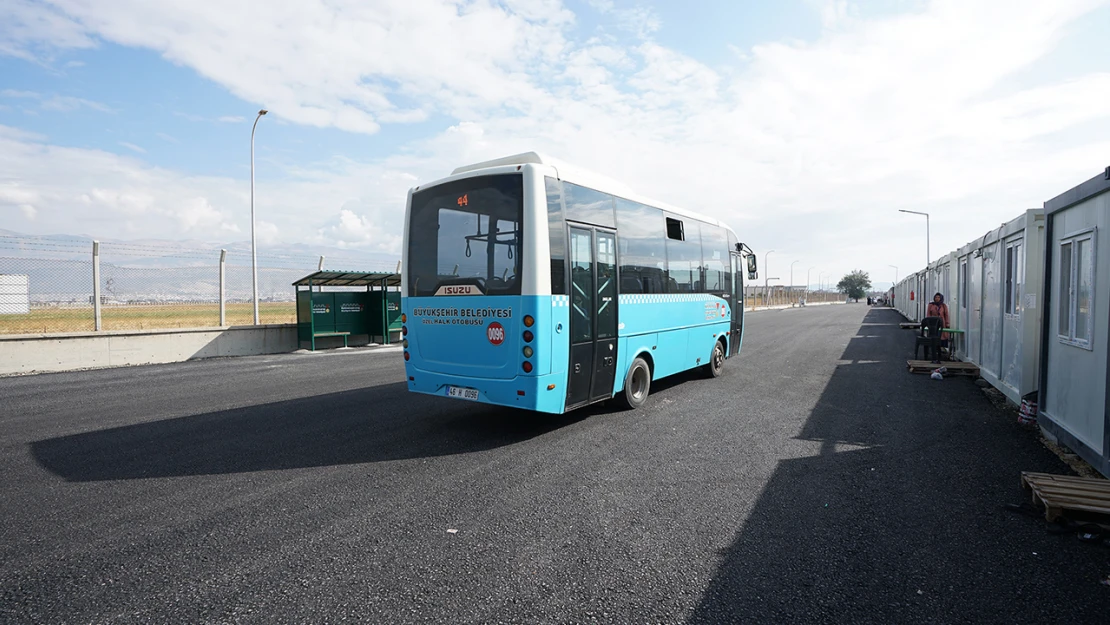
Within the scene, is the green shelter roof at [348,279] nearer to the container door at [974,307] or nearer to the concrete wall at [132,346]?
the concrete wall at [132,346]

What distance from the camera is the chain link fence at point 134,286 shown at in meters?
12.3

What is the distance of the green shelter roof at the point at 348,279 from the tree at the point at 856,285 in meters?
132

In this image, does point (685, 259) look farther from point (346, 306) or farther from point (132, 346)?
point (132, 346)

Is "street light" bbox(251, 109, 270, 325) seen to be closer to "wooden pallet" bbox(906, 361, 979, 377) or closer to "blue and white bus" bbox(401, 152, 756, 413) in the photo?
"blue and white bus" bbox(401, 152, 756, 413)

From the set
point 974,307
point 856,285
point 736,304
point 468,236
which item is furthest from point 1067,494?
point 856,285

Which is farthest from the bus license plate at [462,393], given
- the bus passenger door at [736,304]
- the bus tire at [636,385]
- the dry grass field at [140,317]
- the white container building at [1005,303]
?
the dry grass field at [140,317]

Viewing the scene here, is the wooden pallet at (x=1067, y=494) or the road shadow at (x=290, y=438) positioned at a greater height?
the wooden pallet at (x=1067, y=494)

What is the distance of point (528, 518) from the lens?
14.0 feet

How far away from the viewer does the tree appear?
13138 centimetres

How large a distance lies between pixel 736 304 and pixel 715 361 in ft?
4.80

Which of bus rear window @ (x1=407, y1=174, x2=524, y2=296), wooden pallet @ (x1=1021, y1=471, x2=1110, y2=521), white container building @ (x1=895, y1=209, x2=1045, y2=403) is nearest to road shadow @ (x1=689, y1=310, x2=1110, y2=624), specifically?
wooden pallet @ (x1=1021, y1=471, x2=1110, y2=521)

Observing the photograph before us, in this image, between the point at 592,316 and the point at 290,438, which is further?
the point at 592,316

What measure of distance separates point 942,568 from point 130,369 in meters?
14.7

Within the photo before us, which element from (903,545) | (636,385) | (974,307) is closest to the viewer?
(903,545)
